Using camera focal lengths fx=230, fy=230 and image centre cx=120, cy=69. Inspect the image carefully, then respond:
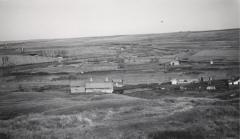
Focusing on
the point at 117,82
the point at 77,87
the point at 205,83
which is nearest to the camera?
the point at 205,83

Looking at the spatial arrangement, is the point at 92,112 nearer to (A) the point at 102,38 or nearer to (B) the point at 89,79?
(B) the point at 89,79

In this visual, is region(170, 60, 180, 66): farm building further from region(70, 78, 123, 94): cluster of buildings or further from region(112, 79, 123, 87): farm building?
region(70, 78, 123, 94): cluster of buildings

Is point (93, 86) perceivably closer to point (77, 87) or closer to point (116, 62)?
point (77, 87)

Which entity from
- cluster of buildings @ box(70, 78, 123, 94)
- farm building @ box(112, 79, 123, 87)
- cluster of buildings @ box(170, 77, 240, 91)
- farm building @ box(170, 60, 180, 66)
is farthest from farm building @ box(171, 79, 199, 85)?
cluster of buildings @ box(70, 78, 123, 94)

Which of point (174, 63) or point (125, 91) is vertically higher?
point (174, 63)

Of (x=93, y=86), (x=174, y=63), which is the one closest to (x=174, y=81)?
(x=174, y=63)

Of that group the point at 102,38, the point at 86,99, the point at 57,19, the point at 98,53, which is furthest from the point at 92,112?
the point at 57,19

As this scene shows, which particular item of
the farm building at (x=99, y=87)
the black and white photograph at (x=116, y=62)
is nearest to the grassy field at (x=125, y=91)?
the black and white photograph at (x=116, y=62)

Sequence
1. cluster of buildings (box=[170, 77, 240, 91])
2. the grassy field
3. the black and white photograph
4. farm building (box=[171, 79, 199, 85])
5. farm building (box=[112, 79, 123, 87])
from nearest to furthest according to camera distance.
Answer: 1. the grassy field
2. the black and white photograph
3. cluster of buildings (box=[170, 77, 240, 91])
4. farm building (box=[171, 79, 199, 85])
5. farm building (box=[112, 79, 123, 87])
